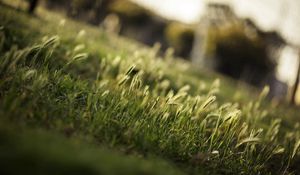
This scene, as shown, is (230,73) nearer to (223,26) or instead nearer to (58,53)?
(223,26)

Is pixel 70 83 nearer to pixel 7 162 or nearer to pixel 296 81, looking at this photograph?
pixel 7 162

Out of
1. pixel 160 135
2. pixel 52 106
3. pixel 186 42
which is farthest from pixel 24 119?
pixel 186 42

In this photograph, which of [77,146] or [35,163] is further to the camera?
[77,146]

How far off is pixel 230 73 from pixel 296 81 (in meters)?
18.2

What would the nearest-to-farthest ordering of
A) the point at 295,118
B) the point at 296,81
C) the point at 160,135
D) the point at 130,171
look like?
1. the point at 130,171
2. the point at 160,135
3. the point at 295,118
4. the point at 296,81

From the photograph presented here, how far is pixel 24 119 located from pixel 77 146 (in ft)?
2.17

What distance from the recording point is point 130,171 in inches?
124

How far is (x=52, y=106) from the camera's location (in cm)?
399

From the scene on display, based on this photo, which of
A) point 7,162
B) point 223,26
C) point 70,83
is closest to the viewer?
point 7,162

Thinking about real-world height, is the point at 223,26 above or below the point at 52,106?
above

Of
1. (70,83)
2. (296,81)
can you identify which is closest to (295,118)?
(296,81)

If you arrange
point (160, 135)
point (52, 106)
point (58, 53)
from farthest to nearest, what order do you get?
point (58, 53) → point (160, 135) → point (52, 106)

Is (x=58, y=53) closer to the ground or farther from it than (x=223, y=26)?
closer to the ground

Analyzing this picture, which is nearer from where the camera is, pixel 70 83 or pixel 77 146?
pixel 77 146
